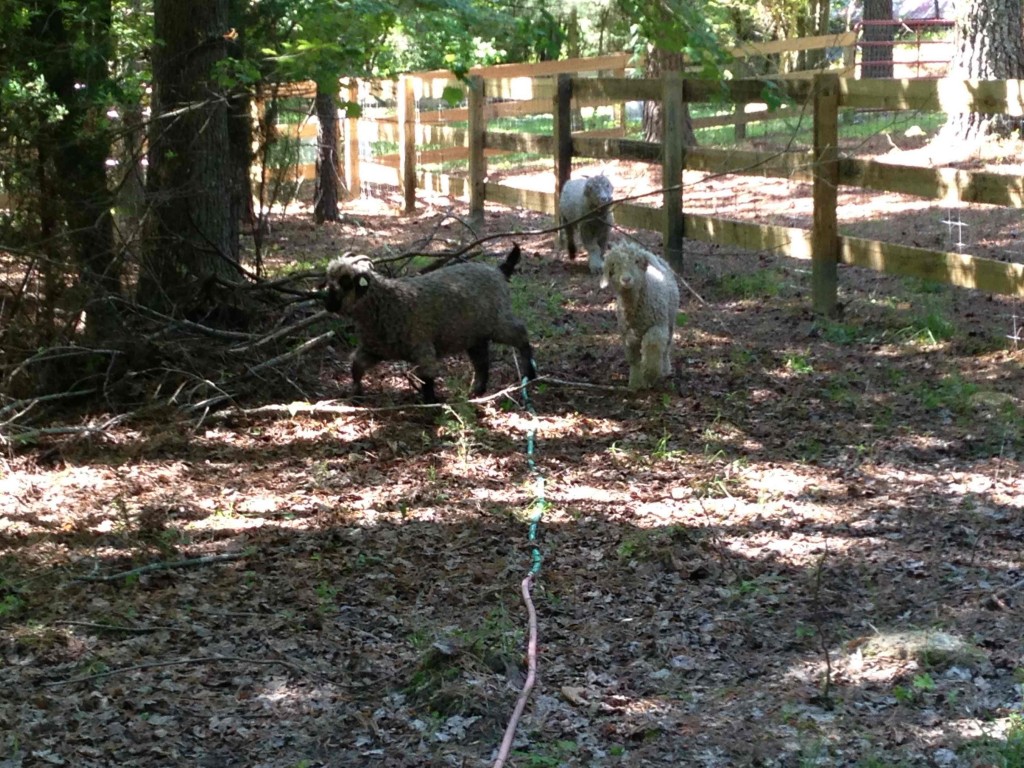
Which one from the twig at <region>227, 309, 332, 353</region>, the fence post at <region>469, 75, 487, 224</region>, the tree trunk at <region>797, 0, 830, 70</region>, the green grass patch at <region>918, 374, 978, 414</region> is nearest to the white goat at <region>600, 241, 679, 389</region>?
the green grass patch at <region>918, 374, 978, 414</region>

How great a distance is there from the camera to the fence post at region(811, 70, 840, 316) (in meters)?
10.8

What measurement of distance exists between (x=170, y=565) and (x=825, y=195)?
711cm

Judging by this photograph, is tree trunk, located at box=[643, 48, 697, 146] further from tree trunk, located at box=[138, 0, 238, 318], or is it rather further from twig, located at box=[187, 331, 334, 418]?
twig, located at box=[187, 331, 334, 418]

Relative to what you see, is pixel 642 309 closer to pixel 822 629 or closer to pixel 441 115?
pixel 822 629

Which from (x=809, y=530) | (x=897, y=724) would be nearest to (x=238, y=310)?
(x=809, y=530)

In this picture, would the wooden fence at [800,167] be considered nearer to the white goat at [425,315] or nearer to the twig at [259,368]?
the white goat at [425,315]

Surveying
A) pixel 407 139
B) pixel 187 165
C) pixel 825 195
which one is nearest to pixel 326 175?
pixel 407 139

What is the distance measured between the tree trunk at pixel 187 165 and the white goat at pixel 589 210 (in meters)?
4.88

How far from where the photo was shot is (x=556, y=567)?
6.38 metres

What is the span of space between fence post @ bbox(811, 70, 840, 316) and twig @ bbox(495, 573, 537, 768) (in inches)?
236

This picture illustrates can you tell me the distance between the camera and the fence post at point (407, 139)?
1917 cm

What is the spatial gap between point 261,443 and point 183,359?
1102 millimetres

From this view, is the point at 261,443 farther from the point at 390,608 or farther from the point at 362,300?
the point at 390,608

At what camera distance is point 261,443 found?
328 inches
